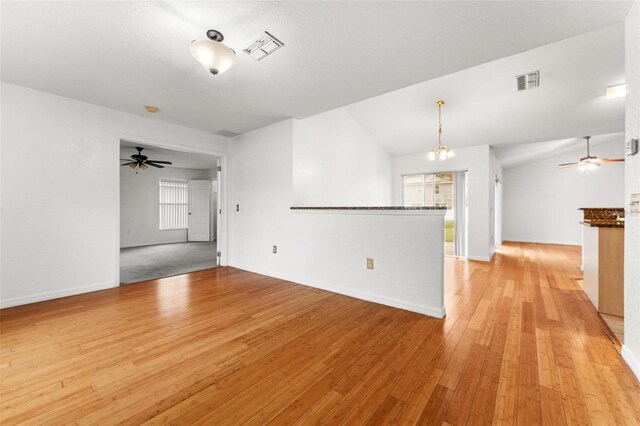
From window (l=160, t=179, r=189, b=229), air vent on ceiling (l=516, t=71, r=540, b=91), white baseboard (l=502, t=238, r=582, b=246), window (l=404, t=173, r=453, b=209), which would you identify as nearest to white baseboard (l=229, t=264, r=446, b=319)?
air vent on ceiling (l=516, t=71, r=540, b=91)

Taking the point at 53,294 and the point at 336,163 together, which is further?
the point at 336,163

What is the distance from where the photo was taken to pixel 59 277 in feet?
9.86

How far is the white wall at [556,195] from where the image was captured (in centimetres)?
734

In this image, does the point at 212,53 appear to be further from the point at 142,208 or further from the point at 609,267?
the point at 142,208

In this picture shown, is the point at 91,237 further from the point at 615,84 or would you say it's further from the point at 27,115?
the point at 615,84

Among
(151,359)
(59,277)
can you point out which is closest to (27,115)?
(59,277)

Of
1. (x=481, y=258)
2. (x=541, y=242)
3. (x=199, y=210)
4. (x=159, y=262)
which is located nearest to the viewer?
(x=159, y=262)

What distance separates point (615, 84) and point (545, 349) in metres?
3.95

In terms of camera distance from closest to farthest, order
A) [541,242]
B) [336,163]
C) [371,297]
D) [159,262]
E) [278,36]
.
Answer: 1. [278,36]
2. [371,297]
3. [336,163]
4. [159,262]
5. [541,242]

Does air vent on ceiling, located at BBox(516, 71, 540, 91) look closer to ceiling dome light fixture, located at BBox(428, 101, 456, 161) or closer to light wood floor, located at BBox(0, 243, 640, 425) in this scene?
ceiling dome light fixture, located at BBox(428, 101, 456, 161)

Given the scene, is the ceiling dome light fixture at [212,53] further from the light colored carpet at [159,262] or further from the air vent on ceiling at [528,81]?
the air vent on ceiling at [528,81]

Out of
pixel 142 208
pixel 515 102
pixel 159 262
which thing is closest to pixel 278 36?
pixel 515 102

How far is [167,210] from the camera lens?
8.13 m

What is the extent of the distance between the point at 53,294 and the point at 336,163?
4335mm
